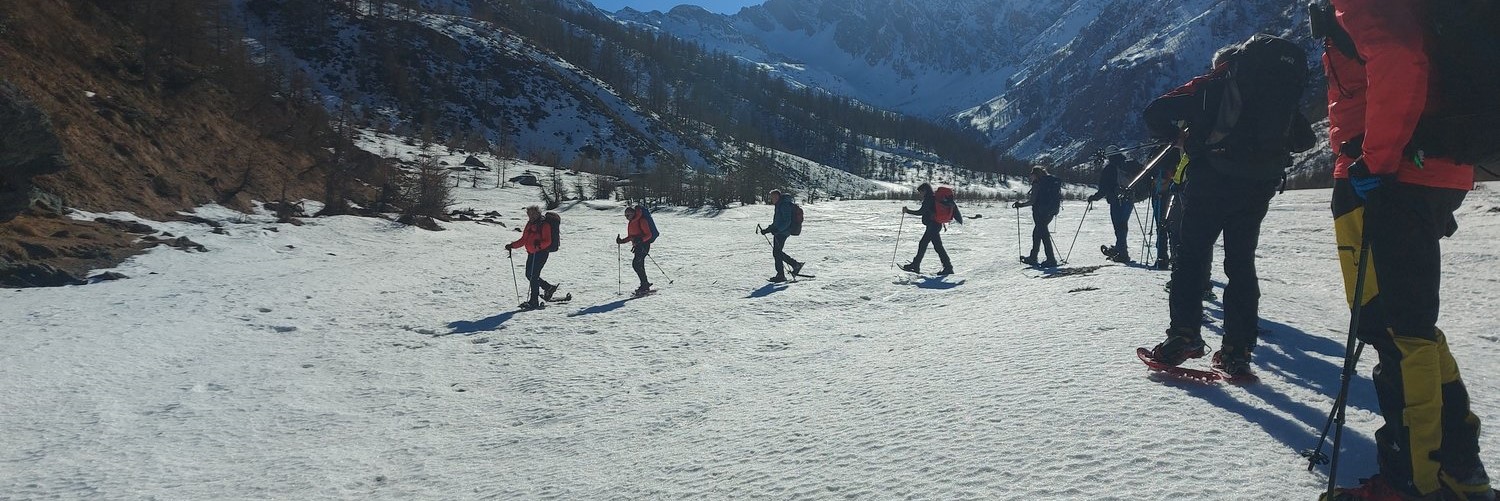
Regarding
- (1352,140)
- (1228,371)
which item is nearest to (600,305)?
(1228,371)

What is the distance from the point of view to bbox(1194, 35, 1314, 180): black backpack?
339 centimetres

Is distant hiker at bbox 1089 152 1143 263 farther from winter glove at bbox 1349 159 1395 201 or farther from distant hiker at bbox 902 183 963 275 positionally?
winter glove at bbox 1349 159 1395 201

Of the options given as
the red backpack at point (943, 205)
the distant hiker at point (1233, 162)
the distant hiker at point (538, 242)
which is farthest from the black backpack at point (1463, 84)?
the distant hiker at point (538, 242)

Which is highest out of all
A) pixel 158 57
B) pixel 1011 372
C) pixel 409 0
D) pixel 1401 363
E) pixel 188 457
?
pixel 409 0

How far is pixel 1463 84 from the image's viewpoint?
214cm

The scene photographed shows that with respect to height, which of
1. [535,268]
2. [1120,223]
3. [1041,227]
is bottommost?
[535,268]

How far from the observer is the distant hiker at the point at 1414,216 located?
211 centimetres

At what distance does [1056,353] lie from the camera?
14.5 ft

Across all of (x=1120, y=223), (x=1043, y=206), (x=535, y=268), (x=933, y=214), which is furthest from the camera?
(x=933, y=214)

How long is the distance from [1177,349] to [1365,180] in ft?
5.11

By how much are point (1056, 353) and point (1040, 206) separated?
7652 millimetres

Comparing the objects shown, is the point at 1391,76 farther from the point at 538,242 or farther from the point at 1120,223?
the point at 538,242

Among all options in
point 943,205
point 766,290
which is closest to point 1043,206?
point 943,205

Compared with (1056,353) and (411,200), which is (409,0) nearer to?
(411,200)
